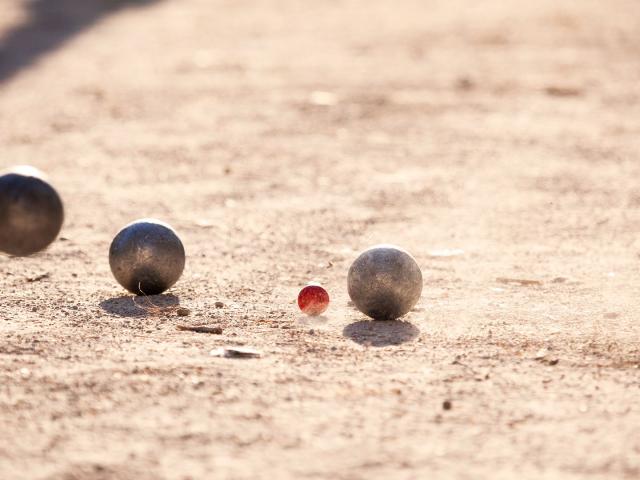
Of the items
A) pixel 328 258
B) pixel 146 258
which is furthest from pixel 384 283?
pixel 328 258

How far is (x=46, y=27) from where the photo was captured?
19.8m

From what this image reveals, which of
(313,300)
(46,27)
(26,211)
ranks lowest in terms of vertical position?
(313,300)

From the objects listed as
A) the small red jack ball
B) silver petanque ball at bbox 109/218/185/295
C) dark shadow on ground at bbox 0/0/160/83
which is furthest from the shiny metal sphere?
dark shadow on ground at bbox 0/0/160/83

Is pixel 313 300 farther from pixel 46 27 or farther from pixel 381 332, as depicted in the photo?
pixel 46 27

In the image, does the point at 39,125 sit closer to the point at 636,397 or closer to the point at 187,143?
the point at 187,143

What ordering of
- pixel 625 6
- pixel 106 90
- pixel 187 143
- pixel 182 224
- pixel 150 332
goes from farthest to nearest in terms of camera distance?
pixel 625 6
pixel 106 90
pixel 187 143
pixel 182 224
pixel 150 332

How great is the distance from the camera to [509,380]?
5781 millimetres

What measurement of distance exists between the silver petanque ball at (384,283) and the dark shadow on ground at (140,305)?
3.78ft

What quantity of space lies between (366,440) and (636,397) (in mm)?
1439

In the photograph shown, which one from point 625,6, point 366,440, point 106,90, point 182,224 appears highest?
point 625,6

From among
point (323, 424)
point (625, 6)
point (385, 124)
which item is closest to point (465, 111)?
point (385, 124)

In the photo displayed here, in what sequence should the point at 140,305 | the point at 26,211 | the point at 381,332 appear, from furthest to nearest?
the point at 26,211, the point at 140,305, the point at 381,332

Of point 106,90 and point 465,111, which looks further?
point 106,90

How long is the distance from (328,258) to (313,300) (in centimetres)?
140
